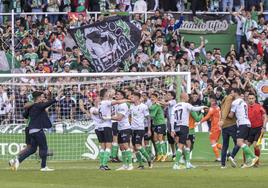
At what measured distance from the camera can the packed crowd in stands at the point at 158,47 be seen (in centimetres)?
3950

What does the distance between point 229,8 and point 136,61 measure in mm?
6742

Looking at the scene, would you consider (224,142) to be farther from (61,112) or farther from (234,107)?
(61,112)

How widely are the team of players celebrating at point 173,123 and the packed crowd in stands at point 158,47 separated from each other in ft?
7.88

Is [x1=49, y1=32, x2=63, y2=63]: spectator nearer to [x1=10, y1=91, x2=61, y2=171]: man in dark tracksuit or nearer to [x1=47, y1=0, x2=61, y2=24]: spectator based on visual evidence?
[x1=47, y1=0, x2=61, y2=24]: spectator

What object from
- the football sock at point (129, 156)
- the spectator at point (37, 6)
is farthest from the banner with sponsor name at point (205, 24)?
the football sock at point (129, 156)

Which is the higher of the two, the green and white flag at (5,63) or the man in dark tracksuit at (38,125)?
the green and white flag at (5,63)

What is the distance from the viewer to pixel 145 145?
34.4 metres

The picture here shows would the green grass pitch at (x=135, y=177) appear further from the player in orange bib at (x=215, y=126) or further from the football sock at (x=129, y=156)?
the player in orange bib at (x=215, y=126)

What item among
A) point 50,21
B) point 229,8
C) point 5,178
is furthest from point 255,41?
point 5,178

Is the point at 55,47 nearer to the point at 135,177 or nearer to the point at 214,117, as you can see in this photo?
the point at 214,117

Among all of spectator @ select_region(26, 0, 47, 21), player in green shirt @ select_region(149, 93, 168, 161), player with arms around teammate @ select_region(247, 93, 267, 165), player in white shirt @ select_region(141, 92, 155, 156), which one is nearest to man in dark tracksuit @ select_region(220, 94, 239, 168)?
player with arms around teammate @ select_region(247, 93, 267, 165)

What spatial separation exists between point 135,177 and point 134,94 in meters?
5.63

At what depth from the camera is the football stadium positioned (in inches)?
1180

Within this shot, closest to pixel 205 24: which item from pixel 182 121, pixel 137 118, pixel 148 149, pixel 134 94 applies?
pixel 148 149
